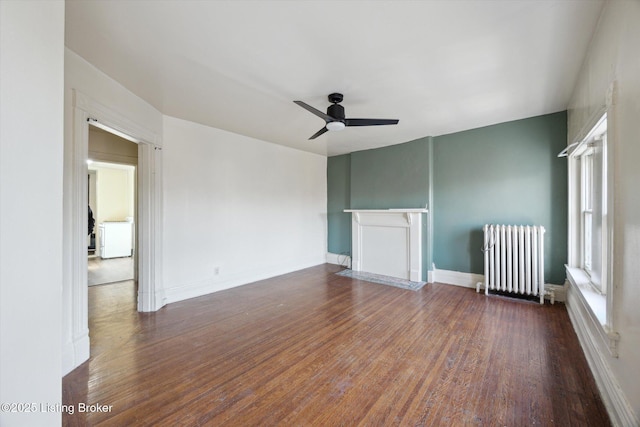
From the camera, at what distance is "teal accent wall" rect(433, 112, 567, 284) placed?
11.5 ft

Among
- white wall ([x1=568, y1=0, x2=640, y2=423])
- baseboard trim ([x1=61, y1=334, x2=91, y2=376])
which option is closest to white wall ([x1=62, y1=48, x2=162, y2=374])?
baseboard trim ([x1=61, y1=334, x2=91, y2=376])

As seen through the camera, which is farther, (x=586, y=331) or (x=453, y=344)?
(x=453, y=344)

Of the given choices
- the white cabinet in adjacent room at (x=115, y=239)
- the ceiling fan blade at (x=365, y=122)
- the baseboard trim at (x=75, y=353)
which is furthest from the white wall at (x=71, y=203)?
the white cabinet in adjacent room at (x=115, y=239)

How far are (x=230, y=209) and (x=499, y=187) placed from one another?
422cm

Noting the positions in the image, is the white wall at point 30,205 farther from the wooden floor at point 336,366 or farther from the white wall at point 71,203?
the white wall at point 71,203

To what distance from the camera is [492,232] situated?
378cm

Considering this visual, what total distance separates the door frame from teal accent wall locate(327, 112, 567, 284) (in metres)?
3.70

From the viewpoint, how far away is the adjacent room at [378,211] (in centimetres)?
115

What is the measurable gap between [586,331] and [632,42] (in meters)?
2.19

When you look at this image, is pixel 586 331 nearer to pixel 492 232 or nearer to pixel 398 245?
pixel 492 232

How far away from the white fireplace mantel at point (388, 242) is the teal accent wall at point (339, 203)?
0.64 metres

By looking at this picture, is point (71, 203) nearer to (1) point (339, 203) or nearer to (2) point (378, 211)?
(2) point (378, 211)

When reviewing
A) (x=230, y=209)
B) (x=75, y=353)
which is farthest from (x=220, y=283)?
(x=75, y=353)

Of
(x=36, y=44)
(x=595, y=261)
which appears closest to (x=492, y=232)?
(x=595, y=261)
